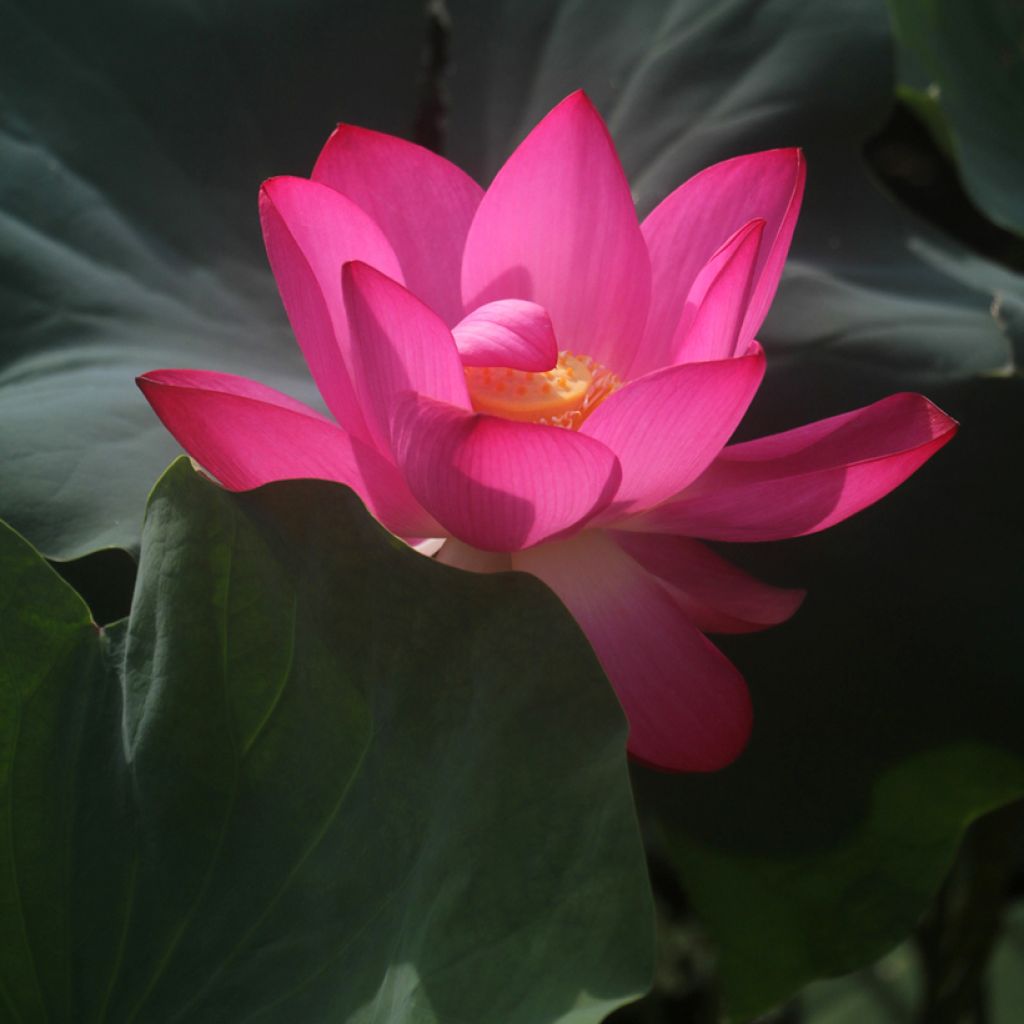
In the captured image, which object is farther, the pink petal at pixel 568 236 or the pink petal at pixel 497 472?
the pink petal at pixel 568 236

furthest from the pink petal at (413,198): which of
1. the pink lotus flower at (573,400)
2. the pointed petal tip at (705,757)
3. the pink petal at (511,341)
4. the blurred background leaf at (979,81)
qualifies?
the blurred background leaf at (979,81)

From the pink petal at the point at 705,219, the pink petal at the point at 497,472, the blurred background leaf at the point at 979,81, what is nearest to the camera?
the pink petal at the point at 497,472

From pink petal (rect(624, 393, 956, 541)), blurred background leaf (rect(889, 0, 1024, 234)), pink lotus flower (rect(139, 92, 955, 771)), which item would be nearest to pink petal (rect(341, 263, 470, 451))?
pink lotus flower (rect(139, 92, 955, 771))

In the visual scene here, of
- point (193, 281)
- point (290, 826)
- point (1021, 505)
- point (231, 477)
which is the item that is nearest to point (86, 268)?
point (193, 281)

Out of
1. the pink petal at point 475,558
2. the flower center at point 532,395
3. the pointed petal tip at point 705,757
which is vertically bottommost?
the pointed petal tip at point 705,757

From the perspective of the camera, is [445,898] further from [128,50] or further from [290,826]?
[128,50]

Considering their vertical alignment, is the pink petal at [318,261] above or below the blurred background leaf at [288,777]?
above

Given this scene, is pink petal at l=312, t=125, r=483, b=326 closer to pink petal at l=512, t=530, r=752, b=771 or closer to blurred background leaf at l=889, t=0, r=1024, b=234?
pink petal at l=512, t=530, r=752, b=771

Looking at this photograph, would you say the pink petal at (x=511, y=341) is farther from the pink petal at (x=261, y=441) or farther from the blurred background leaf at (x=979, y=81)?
the blurred background leaf at (x=979, y=81)
